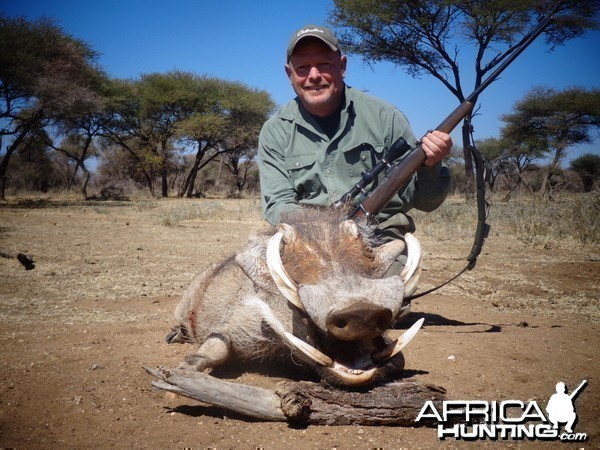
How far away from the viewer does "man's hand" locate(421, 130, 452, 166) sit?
285 cm

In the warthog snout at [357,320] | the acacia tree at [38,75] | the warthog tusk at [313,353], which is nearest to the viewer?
the warthog snout at [357,320]

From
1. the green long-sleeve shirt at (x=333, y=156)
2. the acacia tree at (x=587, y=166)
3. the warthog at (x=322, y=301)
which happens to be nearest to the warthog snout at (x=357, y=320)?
the warthog at (x=322, y=301)

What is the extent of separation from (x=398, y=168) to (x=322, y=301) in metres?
1.37

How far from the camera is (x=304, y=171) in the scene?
10.9ft

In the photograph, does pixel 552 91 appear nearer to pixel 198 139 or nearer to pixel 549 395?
pixel 198 139

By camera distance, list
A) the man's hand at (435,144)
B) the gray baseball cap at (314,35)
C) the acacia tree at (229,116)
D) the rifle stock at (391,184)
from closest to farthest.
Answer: the rifle stock at (391,184), the man's hand at (435,144), the gray baseball cap at (314,35), the acacia tree at (229,116)

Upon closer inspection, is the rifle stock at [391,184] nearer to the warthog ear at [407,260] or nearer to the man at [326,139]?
the man at [326,139]

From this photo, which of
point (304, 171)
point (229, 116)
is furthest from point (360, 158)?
point (229, 116)

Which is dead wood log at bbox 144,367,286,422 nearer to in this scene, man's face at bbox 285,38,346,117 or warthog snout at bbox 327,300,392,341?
warthog snout at bbox 327,300,392,341

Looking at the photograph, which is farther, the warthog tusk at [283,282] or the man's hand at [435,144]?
the man's hand at [435,144]

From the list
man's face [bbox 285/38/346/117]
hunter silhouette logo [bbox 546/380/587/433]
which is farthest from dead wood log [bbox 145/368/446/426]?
man's face [bbox 285/38/346/117]

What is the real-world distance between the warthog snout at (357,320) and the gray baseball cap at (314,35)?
81.7 inches

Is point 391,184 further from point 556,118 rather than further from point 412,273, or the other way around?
point 556,118

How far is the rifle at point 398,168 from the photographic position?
2754mm
